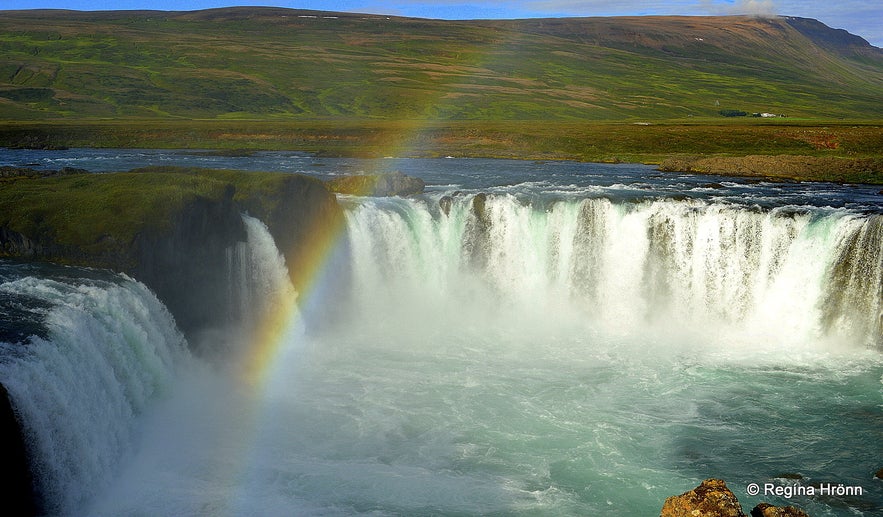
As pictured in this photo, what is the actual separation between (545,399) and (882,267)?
14.0 m

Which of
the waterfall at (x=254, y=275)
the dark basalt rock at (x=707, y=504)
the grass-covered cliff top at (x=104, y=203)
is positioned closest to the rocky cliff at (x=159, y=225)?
the grass-covered cliff top at (x=104, y=203)

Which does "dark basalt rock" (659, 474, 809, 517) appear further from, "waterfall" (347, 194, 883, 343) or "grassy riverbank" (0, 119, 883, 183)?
"grassy riverbank" (0, 119, 883, 183)

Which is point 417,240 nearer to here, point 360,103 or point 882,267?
point 882,267

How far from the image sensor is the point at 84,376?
17422 mm

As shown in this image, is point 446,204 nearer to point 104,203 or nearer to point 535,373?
point 535,373

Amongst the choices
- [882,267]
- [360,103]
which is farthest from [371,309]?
[360,103]

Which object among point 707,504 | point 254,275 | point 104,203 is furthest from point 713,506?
point 104,203

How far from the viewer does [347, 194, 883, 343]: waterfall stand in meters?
28.8

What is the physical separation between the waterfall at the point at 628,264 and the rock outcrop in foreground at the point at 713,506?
57.6ft

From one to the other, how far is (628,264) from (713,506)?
68.2 feet

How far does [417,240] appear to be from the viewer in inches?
1353

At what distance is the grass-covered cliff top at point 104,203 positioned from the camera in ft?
77.2

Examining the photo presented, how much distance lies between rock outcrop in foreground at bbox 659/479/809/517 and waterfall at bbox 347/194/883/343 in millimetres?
17560

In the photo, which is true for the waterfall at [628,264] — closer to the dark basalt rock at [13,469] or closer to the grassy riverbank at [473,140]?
the dark basalt rock at [13,469]
